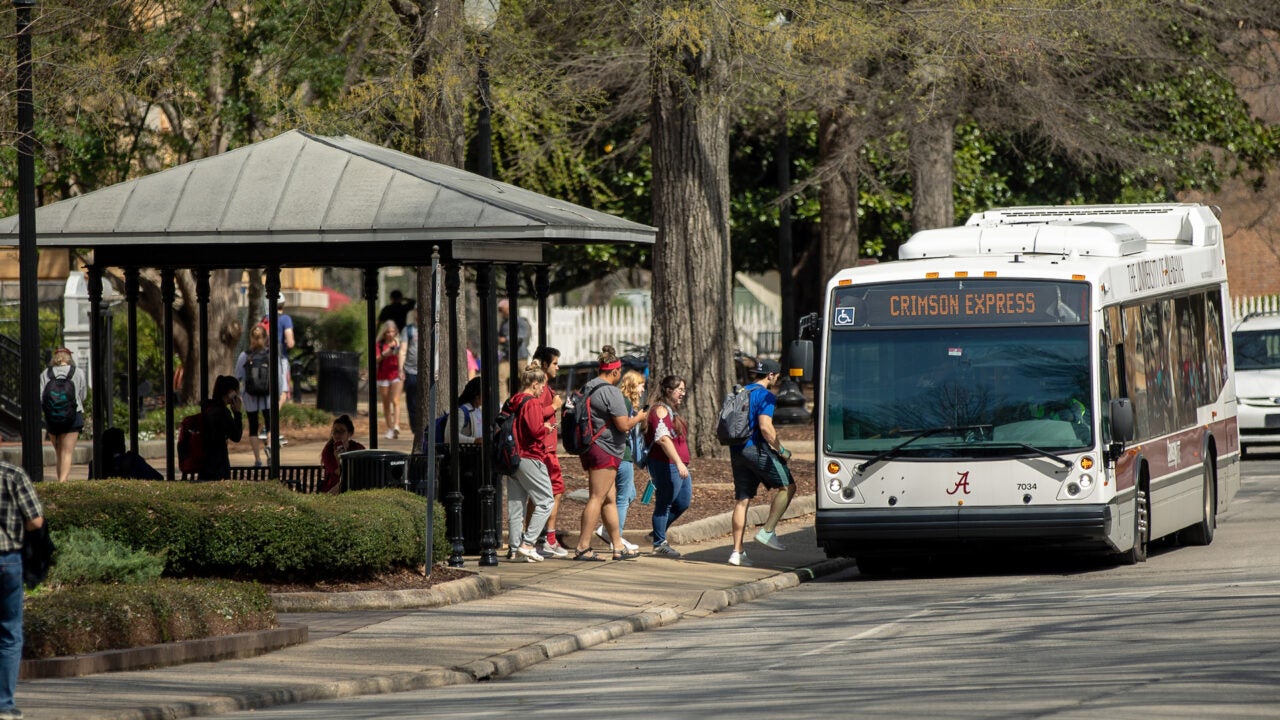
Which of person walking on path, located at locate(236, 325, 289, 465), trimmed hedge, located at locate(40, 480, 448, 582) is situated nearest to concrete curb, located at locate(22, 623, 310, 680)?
trimmed hedge, located at locate(40, 480, 448, 582)

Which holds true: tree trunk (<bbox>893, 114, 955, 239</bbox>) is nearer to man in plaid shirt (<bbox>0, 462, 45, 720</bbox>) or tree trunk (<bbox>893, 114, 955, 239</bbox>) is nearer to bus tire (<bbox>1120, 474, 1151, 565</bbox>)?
bus tire (<bbox>1120, 474, 1151, 565</bbox>)

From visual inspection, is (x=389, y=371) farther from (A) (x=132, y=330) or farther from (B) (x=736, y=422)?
(B) (x=736, y=422)

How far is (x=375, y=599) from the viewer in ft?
41.9

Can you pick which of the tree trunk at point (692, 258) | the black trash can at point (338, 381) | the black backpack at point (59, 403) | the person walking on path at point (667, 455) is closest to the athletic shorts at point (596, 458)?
the person walking on path at point (667, 455)

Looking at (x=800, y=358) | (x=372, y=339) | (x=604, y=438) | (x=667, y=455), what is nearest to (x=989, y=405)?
(x=800, y=358)

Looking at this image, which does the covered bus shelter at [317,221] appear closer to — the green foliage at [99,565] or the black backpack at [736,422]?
the black backpack at [736,422]

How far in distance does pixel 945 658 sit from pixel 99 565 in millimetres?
5409

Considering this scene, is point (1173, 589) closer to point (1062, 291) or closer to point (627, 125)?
point (1062, 291)

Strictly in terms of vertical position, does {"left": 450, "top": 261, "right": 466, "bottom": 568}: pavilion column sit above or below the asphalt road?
above

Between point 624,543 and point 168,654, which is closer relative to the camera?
point 168,654

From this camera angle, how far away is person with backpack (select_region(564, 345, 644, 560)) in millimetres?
15078

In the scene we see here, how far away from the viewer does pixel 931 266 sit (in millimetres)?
14742

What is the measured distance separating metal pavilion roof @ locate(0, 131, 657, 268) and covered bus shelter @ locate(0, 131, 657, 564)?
0.04ft

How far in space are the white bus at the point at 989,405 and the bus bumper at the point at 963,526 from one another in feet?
0.04
